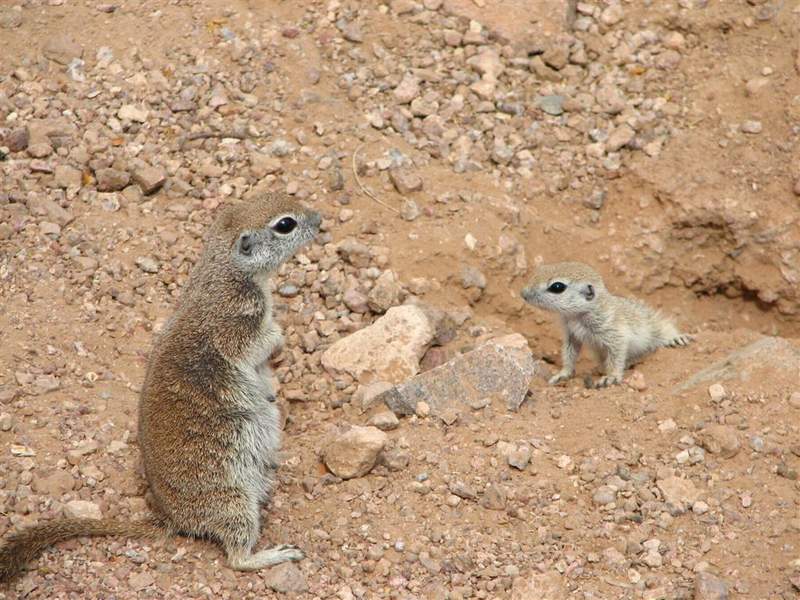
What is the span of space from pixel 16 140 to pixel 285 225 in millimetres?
2522

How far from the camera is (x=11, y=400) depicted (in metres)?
5.46

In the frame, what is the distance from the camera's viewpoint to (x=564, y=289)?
6441 millimetres

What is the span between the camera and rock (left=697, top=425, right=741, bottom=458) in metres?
5.32

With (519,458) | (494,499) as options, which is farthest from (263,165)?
(494,499)

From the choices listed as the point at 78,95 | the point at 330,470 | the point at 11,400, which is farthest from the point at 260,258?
the point at 78,95

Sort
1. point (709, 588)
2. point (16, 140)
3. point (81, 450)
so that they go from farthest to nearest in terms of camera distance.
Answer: point (16, 140) → point (81, 450) → point (709, 588)

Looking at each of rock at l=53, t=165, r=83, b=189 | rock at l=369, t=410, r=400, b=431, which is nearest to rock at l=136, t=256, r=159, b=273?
rock at l=53, t=165, r=83, b=189

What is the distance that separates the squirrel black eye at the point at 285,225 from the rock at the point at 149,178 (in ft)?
5.61

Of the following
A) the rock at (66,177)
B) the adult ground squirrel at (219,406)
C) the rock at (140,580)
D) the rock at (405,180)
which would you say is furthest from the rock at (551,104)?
the rock at (140,580)

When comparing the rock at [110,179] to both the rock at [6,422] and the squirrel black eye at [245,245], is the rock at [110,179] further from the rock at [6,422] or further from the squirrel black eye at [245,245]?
the rock at [6,422]

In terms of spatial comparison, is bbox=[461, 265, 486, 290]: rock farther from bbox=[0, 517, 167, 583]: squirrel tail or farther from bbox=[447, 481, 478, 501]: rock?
bbox=[0, 517, 167, 583]: squirrel tail

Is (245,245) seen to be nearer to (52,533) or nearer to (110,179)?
(52,533)

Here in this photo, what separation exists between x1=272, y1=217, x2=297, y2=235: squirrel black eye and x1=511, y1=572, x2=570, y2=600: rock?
2139 millimetres

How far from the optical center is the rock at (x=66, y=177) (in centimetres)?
677
